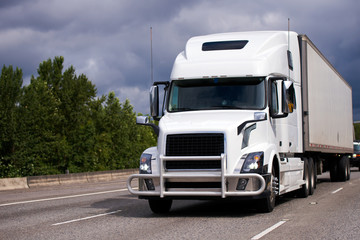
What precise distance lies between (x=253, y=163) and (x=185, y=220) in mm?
1686

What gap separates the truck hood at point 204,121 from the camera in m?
10.9

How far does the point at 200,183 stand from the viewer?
10.8m

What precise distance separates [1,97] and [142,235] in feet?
107

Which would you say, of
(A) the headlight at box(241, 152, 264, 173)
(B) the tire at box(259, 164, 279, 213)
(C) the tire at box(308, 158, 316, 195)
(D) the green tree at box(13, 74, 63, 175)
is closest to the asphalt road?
(B) the tire at box(259, 164, 279, 213)

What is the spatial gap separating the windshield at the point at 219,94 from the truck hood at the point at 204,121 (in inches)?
8.5

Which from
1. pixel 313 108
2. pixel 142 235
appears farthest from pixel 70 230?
pixel 313 108

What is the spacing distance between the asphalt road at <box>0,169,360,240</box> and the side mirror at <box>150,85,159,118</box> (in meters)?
2.17

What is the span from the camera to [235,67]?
39.7 feet

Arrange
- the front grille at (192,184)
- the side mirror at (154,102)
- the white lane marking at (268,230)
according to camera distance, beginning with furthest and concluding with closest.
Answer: the side mirror at (154,102), the front grille at (192,184), the white lane marking at (268,230)

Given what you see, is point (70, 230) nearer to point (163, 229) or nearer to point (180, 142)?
point (163, 229)

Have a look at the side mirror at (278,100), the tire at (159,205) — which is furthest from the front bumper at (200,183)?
the side mirror at (278,100)

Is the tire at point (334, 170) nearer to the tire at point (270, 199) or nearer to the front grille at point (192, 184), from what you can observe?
the tire at point (270, 199)

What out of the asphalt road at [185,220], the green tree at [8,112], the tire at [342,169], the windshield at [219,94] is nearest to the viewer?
the asphalt road at [185,220]

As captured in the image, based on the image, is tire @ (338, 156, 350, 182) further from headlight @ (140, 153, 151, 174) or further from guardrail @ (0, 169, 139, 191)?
headlight @ (140, 153, 151, 174)
